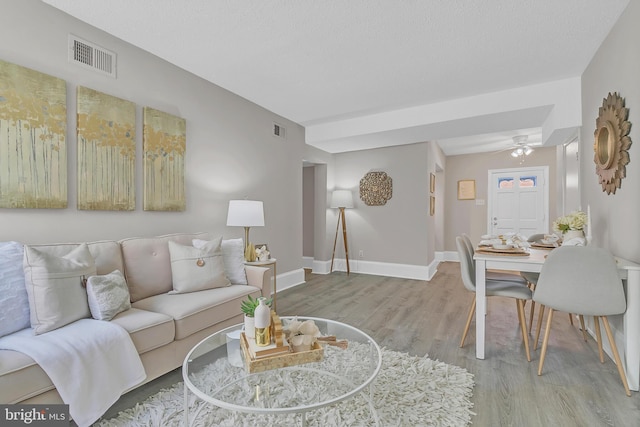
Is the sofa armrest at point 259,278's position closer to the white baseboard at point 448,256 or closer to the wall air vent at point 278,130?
the wall air vent at point 278,130

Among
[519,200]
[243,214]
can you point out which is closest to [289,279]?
[243,214]

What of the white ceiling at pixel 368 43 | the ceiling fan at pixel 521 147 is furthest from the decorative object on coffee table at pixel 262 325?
the ceiling fan at pixel 521 147

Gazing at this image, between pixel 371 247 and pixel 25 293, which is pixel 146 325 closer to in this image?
pixel 25 293

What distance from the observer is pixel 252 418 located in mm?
1569

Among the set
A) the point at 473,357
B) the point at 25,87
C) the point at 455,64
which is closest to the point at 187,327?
the point at 25,87

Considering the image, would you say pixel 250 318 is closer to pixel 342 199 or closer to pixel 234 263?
pixel 234 263

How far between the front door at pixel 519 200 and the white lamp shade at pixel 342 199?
3412 millimetres

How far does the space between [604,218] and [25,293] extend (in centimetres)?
419

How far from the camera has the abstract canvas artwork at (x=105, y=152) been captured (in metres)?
2.21

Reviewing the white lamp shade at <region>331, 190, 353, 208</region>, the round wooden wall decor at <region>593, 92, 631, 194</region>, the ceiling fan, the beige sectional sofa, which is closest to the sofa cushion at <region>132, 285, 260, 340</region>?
the beige sectional sofa

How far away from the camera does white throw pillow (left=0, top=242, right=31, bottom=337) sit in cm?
154

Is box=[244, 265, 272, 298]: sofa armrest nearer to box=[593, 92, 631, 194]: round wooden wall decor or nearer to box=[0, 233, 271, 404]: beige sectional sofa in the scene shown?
box=[0, 233, 271, 404]: beige sectional sofa

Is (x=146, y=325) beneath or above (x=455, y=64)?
beneath

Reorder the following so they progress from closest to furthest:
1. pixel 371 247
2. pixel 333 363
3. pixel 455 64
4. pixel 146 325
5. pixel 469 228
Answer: pixel 333 363 < pixel 146 325 < pixel 455 64 < pixel 371 247 < pixel 469 228
